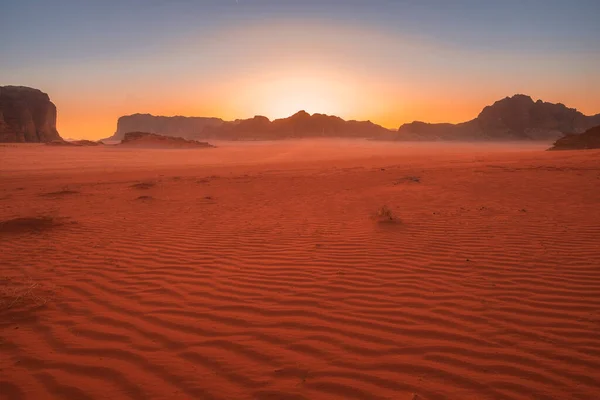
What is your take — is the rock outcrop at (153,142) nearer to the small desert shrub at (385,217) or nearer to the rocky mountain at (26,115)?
the rocky mountain at (26,115)

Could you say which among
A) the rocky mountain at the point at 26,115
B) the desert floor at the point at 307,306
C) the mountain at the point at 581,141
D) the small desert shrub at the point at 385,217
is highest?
the rocky mountain at the point at 26,115

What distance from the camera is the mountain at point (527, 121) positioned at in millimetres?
115875

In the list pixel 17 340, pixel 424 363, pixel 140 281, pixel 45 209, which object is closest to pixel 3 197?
pixel 45 209

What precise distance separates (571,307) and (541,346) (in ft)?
3.49

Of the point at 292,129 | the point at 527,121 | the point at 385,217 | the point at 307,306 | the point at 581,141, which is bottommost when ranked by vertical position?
the point at 307,306

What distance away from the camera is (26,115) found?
88.8 meters

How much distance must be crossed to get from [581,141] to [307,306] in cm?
4574

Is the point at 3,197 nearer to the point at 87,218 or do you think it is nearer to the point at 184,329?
the point at 87,218

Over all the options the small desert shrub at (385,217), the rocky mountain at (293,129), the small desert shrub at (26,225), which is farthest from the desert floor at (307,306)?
the rocky mountain at (293,129)

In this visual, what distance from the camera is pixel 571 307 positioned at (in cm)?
390

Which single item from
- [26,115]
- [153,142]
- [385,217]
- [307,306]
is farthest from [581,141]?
[26,115]

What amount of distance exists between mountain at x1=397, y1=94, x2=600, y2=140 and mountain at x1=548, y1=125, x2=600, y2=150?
3325 inches

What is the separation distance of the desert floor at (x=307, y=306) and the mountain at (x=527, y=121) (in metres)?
127

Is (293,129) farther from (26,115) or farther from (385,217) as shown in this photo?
(385,217)
